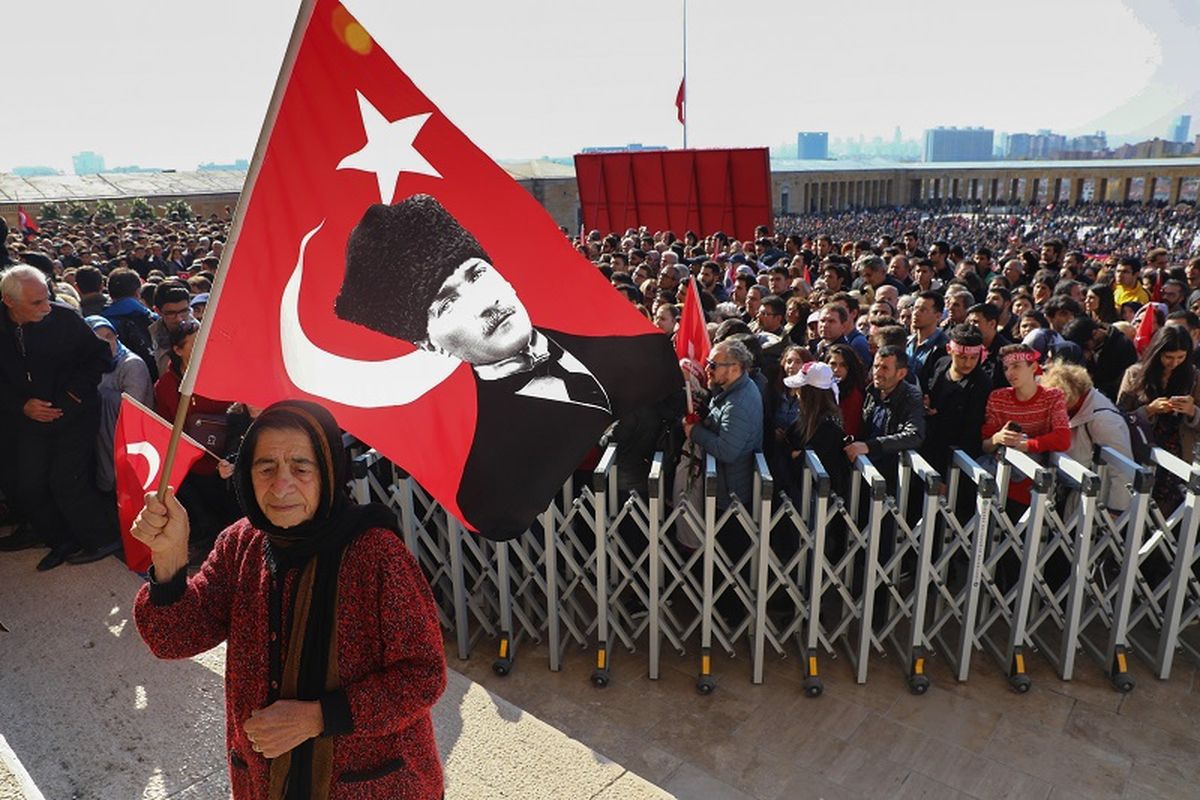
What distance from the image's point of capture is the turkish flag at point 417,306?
2484mm

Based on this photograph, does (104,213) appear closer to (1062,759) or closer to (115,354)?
(115,354)

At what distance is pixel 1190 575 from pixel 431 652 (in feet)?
15.5

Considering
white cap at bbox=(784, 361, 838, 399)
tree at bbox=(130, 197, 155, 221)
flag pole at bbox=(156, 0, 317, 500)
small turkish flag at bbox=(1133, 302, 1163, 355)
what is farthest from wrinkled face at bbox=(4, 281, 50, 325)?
tree at bbox=(130, 197, 155, 221)

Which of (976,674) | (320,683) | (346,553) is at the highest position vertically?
(346,553)

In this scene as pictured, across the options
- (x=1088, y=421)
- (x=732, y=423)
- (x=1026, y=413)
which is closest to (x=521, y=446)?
(x=732, y=423)

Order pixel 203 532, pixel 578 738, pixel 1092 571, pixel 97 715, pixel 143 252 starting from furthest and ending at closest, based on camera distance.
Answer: pixel 143 252 < pixel 203 532 < pixel 1092 571 < pixel 578 738 < pixel 97 715

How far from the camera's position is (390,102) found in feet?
8.75

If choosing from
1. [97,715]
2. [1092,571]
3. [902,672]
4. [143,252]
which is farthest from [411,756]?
[143,252]

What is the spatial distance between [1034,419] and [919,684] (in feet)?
5.67

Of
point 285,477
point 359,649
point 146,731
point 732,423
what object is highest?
point 285,477

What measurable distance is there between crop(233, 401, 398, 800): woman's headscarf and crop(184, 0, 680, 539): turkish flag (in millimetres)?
438

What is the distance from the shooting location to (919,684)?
4.88 m

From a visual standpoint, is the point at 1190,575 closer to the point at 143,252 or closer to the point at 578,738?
the point at 578,738

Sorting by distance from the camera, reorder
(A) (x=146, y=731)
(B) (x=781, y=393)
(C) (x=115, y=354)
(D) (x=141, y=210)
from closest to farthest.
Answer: (A) (x=146, y=731)
(B) (x=781, y=393)
(C) (x=115, y=354)
(D) (x=141, y=210)
